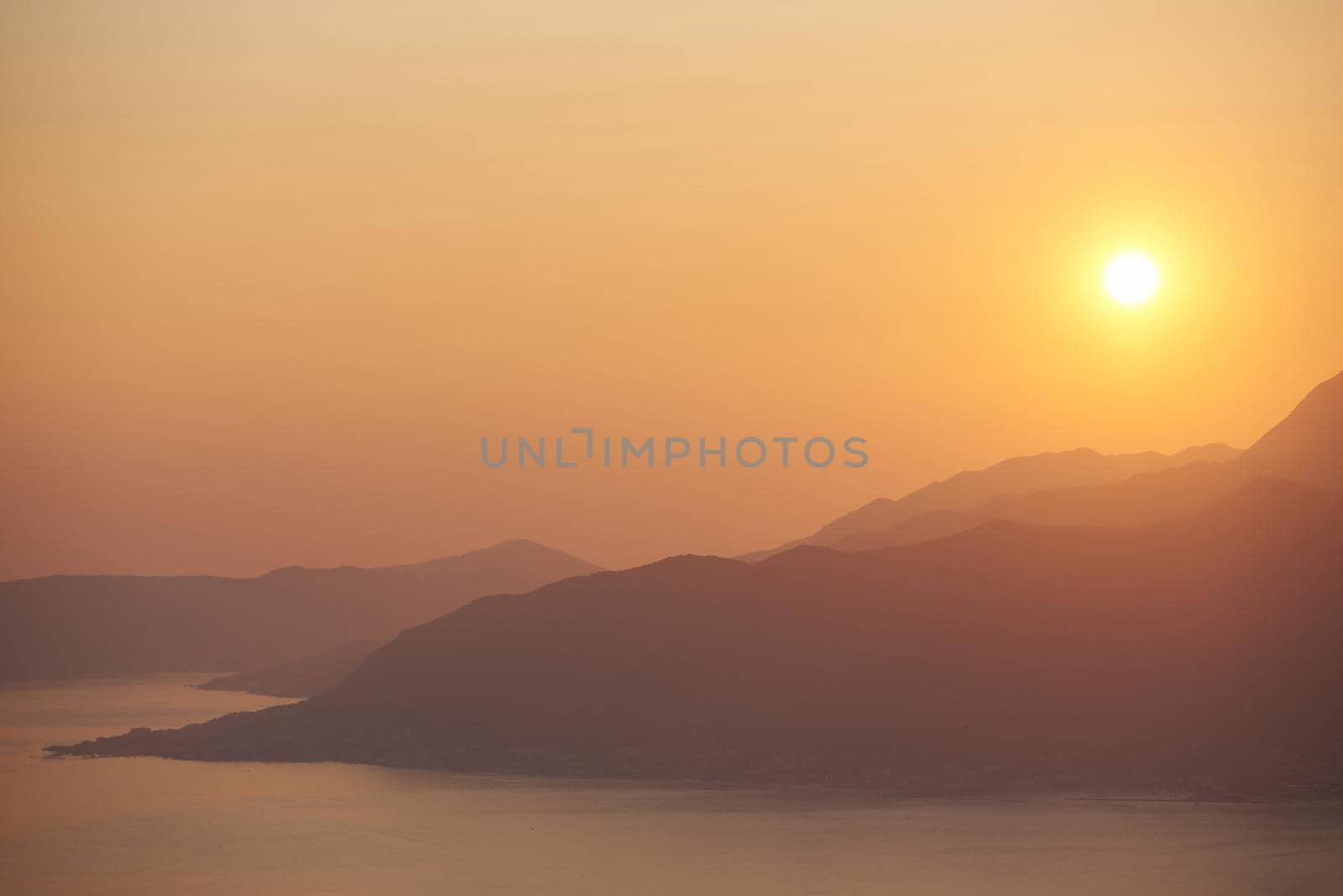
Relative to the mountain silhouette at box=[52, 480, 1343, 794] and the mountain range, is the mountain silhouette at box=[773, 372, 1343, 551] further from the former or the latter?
the mountain range

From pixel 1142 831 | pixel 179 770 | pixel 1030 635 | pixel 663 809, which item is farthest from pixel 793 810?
pixel 179 770

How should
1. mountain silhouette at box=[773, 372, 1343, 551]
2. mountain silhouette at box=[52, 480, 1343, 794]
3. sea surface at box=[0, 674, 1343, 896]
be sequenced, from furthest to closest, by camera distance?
mountain silhouette at box=[773, 372, 1343, 551]
mountain silhouette at box=[52, 480, 1343, 794]
sea surface at box=[0, 674, 1343, 896]

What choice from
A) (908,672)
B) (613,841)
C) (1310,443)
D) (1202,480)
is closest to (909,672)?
(908,672)

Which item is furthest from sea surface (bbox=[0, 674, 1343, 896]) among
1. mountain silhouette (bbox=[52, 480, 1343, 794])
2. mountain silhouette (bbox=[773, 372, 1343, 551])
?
mountain silhouette (bbox=[773, 372, 1343, 551])

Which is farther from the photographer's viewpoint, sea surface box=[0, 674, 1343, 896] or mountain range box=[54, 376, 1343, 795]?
mountain range box=[54, 376, 1343, 795]

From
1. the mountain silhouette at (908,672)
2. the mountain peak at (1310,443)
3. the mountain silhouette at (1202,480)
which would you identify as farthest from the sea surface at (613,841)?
the mountain peak at (1310,443)

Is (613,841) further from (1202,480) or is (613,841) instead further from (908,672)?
(1202,480)

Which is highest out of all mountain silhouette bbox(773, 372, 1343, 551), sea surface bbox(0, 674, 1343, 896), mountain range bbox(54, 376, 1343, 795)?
mountain silhouette bbox(773, 372, 1343, 551)

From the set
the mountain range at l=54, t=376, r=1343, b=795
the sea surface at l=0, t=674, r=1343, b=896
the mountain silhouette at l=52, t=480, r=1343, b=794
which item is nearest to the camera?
the sea surface at l=0, t=674, r=1343, b=896
